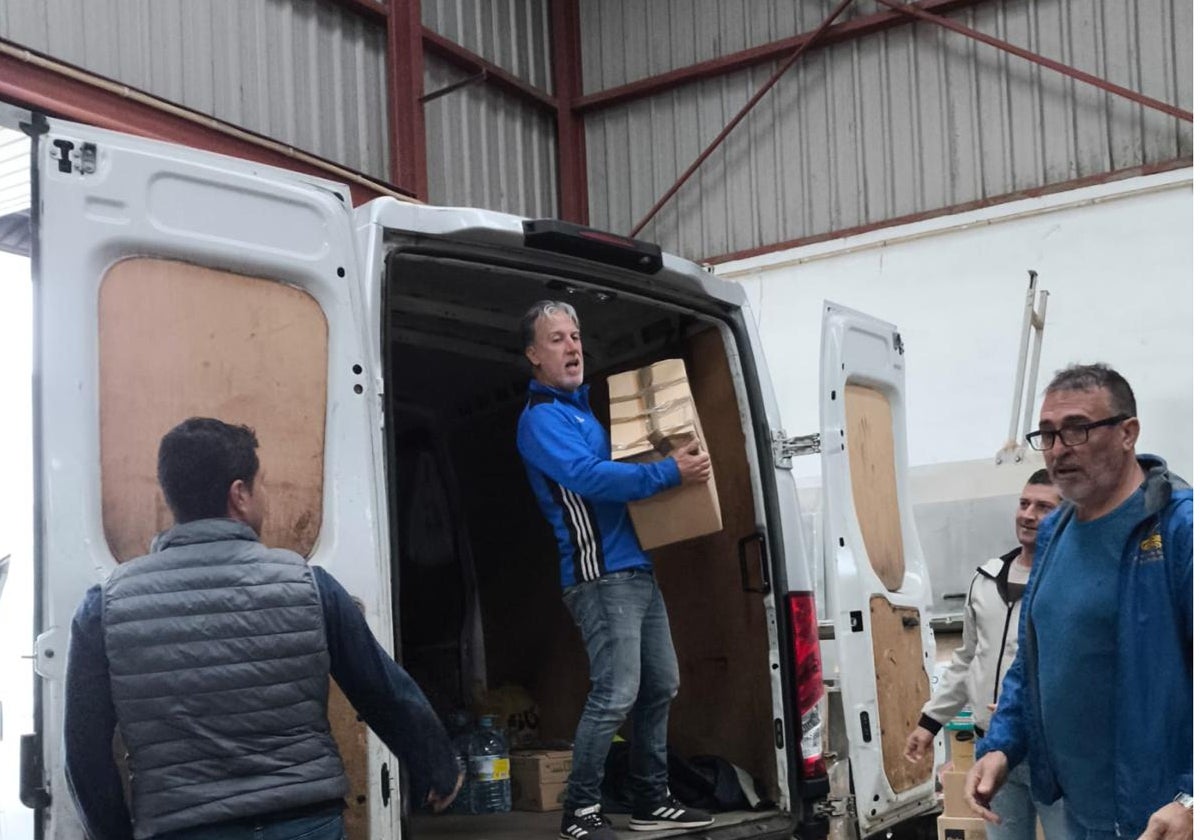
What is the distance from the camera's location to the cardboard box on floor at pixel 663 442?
155 inches

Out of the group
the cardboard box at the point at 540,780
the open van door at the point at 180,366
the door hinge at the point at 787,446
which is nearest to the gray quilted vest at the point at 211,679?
the open van door at the point at 180,366

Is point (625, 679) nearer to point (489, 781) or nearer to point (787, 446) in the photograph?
point (787, 446)

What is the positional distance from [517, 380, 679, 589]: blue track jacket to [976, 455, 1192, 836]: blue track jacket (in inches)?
60.5

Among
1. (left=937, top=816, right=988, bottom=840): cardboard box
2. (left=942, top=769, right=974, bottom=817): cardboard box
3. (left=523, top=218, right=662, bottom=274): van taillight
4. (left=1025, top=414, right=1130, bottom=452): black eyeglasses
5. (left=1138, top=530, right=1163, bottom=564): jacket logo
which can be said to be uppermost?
(left=523, top=218, right=662, bottom=274): van taillight

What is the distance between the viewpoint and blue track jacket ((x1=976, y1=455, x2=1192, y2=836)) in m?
2.51

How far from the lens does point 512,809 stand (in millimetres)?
4855

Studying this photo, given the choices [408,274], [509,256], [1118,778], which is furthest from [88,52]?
[1118,778]

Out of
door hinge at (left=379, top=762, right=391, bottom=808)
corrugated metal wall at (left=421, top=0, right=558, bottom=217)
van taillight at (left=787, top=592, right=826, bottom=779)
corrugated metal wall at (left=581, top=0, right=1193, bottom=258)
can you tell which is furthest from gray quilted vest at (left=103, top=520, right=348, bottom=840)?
corrugated metal wall at (left=581, top=0, right=1193, bottom=258)

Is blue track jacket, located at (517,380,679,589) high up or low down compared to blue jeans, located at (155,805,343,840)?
up

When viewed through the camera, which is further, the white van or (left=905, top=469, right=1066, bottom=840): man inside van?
(left=905, top=469, right=1066, bottom=840): man inside van

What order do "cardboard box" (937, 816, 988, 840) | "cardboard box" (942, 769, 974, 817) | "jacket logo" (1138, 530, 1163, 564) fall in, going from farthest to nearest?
"cardboard box" (942, 769, 974, 817) < "cardboard box" (937, 816, 988, 840) < "jacket logo" (1138, 530, 1163, 564)

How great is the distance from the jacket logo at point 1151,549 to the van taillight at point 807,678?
1.62 metres

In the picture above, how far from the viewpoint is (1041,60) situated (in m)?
9.23

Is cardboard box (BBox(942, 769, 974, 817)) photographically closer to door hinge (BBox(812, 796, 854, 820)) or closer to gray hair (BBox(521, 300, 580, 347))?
Result: door hinge (BBox(812, 796, 854, 820))
